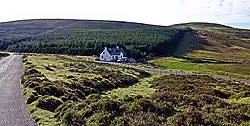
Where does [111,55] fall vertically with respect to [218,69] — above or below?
below

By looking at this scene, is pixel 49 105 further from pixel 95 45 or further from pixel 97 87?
pixel 95 45

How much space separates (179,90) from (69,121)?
2288 cm

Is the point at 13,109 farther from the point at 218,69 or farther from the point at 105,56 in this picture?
the point at 105,56

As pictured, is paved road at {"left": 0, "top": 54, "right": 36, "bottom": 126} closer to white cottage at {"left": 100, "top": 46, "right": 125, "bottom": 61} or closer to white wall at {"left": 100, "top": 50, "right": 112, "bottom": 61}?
white cottage at {"left": 100, "top": 46, "right": 125, "bottom": 61}

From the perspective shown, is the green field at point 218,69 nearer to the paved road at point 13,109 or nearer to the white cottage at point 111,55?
the white cottage at point 111,55

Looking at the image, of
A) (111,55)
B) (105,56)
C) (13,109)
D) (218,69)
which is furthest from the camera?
(105,56)

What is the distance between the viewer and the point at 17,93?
3722cm

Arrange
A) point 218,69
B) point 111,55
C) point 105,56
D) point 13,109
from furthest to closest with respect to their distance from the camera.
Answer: point 105,56 < point 111,55 < point 218,69 < point 13,109

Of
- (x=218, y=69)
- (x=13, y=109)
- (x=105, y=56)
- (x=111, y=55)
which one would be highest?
(x=13, y=109)

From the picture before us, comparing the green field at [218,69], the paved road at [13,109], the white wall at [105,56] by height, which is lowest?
the white wall at [105,56]

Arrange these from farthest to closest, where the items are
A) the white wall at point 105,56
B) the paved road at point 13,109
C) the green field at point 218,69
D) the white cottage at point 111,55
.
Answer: the white wall at point 105,56 → the white cottage at point 111,55 → the green field at point 218,69 → the paved road at point 13,109

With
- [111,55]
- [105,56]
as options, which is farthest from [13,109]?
[105,56]

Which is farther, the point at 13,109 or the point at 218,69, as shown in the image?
the point at 218,69

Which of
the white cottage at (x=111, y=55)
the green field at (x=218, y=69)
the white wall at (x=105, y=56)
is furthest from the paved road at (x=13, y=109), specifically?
the white wall at (x=105, y=56)
